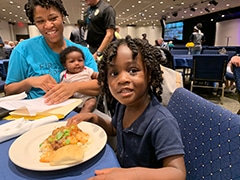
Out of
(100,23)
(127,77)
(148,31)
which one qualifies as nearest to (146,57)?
(127,77)

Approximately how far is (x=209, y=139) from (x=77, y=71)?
1.18 meters

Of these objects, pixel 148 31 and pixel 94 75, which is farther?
pixel 148 31

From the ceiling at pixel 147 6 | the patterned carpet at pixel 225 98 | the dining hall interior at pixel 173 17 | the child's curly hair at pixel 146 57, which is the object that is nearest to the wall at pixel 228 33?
the dining hall interior at pixel 173 17

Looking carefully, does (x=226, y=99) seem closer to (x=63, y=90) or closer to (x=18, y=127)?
(x=63, y=90)

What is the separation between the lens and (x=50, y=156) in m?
0.57

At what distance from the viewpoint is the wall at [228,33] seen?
1334 cm

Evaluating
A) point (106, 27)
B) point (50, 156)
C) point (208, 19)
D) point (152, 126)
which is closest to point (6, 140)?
point (50, 156)

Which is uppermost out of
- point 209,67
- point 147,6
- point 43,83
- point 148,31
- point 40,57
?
point 147,6

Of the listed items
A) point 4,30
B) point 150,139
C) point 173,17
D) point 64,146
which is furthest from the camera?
point 4,30

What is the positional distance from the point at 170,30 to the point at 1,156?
20864mm

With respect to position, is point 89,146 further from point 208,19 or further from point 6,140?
point 208,19

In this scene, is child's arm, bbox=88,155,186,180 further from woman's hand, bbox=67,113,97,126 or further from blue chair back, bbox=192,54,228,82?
blue chair back, bbox=192,54,228,82

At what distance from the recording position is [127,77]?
28.7 inches

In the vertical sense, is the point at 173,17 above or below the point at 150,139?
above
